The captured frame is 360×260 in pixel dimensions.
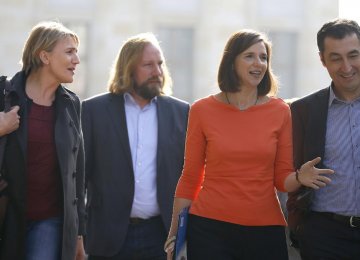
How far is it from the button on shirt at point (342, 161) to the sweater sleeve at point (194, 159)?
2.23ft

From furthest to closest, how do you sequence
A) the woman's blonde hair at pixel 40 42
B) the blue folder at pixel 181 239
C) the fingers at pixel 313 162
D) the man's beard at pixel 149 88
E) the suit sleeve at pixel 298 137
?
the man's beard at pixel 149 88 → the woman's blonde hair at pixel 40 42 → the suit sleeve at pixel 298 137 → the blue folder at pixel 181 239 → the fingers at pixel 313 162

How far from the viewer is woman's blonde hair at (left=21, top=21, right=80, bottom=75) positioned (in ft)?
15.9

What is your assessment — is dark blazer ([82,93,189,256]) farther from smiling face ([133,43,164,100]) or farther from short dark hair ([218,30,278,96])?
short dark hair ([218,30,278,96])

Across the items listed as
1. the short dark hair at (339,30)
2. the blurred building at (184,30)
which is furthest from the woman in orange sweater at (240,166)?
the blurred building at (184,30)

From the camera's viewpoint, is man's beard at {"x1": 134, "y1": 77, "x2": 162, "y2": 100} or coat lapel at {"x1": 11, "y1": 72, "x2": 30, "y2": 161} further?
man's beard at {"x1": 134, "y1": 77, "x2": 162, "y2": 100}

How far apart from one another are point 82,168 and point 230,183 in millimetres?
1238

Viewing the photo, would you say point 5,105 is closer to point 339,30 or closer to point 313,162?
point 313,162

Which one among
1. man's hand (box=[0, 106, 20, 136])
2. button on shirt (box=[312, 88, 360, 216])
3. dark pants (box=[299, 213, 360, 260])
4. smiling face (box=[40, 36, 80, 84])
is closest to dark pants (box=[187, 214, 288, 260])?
dark pants (box=[299, 213, 360, 260])

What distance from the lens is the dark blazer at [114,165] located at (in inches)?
212

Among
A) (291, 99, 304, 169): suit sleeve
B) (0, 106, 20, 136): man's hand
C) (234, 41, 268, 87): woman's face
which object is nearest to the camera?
(234, 41, 268, 87): woman's face

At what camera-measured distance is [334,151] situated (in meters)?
4.45

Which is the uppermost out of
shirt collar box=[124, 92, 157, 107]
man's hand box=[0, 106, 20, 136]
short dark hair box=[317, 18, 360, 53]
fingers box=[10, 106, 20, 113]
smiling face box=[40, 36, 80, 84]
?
short dark hair box=[317, 18, 360, 53]

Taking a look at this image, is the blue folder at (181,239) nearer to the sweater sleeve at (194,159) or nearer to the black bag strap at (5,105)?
the sweater sleeve at (194,159)

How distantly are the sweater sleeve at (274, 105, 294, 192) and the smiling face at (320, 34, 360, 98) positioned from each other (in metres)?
0.45
